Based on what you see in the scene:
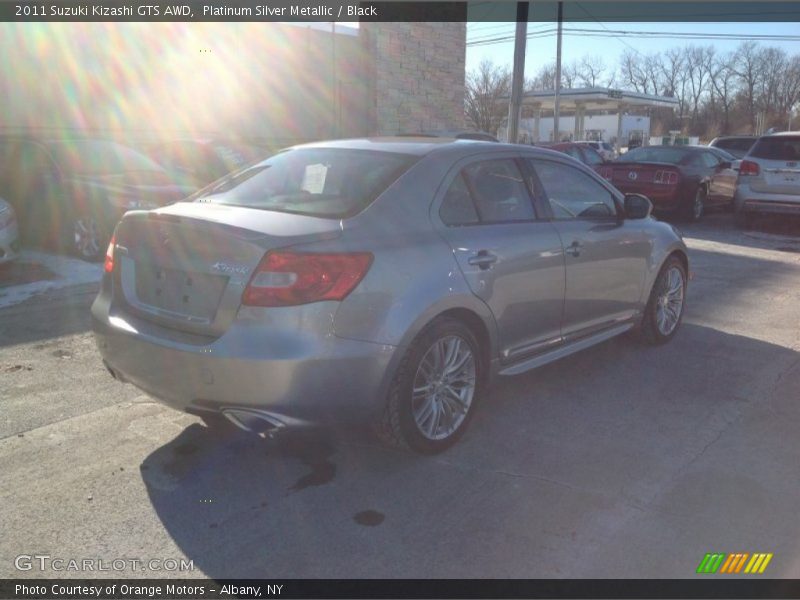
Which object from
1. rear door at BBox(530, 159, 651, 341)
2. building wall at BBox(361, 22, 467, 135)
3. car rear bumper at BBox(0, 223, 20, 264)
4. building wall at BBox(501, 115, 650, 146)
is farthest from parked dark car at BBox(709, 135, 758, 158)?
building wall at BBox(501, 115, 650, 146)

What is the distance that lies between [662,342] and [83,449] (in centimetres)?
441

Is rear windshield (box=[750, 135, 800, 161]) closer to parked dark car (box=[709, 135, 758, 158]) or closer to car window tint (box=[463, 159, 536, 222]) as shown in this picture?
car window tint (box=[463, 159, 536, 222])

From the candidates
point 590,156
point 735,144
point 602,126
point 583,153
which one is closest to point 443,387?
point 583,153

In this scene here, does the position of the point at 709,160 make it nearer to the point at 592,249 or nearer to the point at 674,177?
the point at 674,177

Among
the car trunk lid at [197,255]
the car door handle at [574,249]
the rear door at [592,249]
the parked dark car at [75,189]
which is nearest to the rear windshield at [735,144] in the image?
the parked dark car at [75,189]

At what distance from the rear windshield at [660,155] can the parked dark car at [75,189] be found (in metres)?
9.90

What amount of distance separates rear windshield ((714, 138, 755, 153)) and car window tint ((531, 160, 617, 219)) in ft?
76.6

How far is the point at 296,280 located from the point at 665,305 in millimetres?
3853

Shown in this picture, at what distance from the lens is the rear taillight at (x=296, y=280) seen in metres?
3.34

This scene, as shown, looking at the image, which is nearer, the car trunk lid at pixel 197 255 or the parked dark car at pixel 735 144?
the car trunk lid at pixel 197 255

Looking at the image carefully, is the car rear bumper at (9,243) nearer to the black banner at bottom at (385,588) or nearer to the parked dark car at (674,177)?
the black banner at bottom at (385,588)

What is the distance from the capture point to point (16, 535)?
317 centimetres

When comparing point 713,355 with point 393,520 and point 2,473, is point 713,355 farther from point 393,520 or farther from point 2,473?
point 2,473

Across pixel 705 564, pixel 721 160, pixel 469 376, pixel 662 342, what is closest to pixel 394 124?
pixel 721 160
